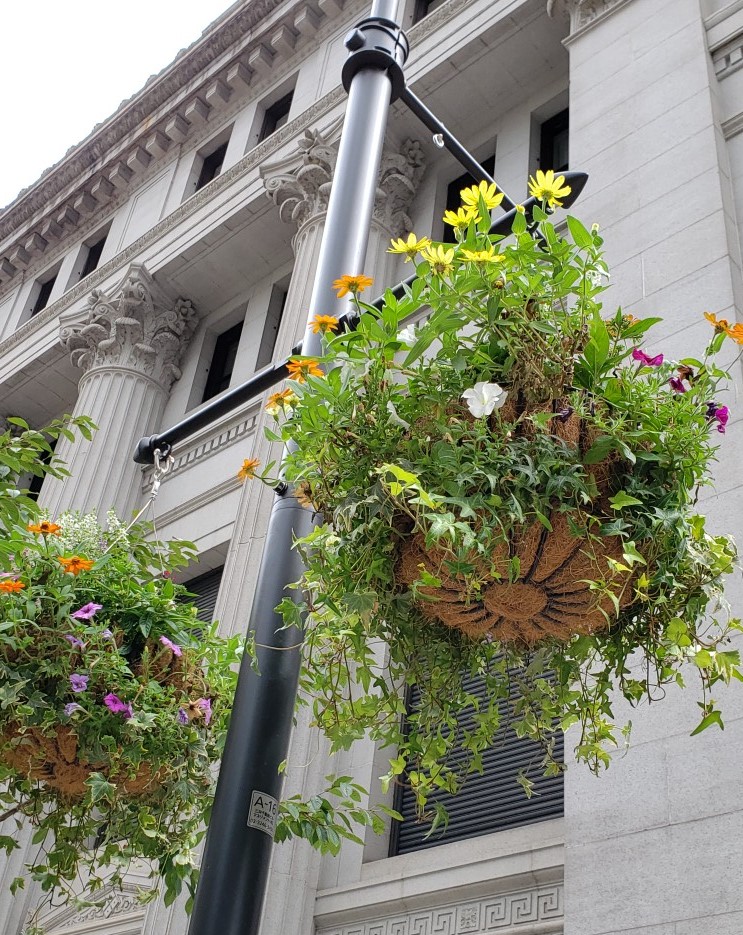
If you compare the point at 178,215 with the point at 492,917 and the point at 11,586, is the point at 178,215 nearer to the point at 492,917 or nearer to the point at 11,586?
the point at 492,917

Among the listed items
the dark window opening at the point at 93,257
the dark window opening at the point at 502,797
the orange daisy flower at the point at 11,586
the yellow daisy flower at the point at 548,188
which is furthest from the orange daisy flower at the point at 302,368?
the dark window opening at the point at 93,257

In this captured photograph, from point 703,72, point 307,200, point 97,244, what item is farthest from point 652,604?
point 97,244

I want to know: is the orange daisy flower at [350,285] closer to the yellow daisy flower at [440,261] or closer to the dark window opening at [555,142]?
the yellow daisy flower at [440,261]

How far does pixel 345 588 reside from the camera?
3426mm

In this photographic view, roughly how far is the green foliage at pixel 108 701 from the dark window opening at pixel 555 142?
10477 mm

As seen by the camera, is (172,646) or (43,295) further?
(43,295)

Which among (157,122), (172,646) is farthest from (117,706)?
(157,122)

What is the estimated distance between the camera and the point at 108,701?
4.84m

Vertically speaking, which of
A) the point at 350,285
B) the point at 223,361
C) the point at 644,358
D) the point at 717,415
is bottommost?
the point at 717,415

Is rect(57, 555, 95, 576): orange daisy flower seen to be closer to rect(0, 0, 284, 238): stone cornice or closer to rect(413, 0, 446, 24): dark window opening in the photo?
rect(413, 0, 446, 24): dark window opening

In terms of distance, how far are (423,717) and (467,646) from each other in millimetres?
296

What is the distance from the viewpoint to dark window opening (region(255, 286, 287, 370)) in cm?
1661

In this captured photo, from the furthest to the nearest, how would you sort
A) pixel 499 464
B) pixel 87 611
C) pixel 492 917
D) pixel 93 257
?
pixel 93 257, pixel 492 917, pixel 87 611, pixel 499 464

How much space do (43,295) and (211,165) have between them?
5654mm
